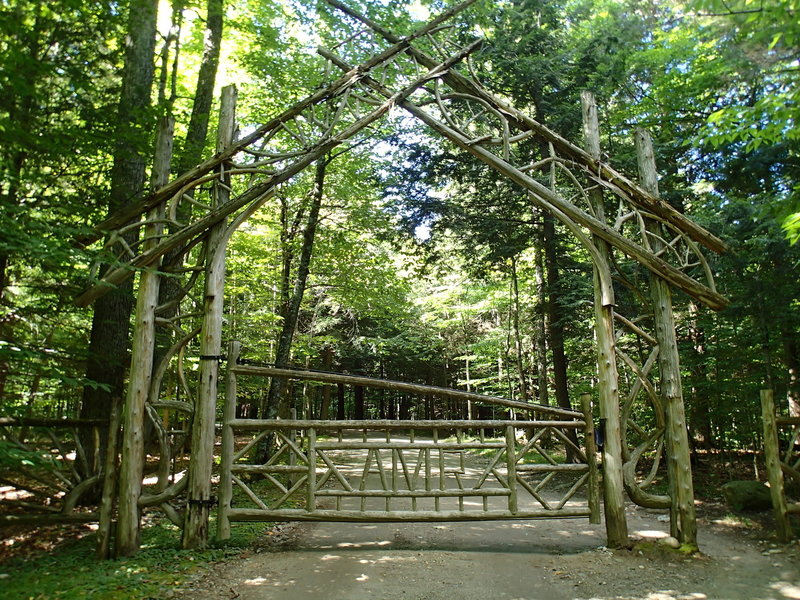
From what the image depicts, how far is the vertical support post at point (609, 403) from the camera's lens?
18.2ft

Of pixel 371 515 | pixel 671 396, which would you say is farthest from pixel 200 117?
pixel 671 396

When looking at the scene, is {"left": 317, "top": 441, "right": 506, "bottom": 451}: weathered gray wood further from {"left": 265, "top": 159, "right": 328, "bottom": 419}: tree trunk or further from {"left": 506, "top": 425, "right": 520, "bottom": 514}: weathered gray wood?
{"left": 265, "top": 159, "right": 328, "bottom": 419}: tree trunk

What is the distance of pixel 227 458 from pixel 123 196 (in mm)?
3727

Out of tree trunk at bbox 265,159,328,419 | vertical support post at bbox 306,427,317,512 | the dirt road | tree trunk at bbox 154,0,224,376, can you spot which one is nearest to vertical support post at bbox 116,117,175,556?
tree trunk at bbox 154,0,224,376

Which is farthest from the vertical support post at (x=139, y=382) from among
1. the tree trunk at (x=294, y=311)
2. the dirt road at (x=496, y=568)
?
the tree trunk at (x=294, y=311)

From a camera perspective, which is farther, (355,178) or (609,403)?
(355,178)

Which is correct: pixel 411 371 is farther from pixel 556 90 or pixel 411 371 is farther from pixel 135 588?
pixel 135 588

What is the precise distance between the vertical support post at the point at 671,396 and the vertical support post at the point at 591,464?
30.4 inches

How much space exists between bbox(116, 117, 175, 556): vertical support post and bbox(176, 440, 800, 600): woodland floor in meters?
1.09

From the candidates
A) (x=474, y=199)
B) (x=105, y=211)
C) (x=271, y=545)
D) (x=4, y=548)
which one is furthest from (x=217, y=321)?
(x=474, y=199)

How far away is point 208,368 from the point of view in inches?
224

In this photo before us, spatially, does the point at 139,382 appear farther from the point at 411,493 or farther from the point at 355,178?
the point at 355,178

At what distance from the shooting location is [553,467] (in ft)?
18.9

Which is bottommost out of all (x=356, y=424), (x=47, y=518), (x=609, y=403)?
(x=47, y=518)
